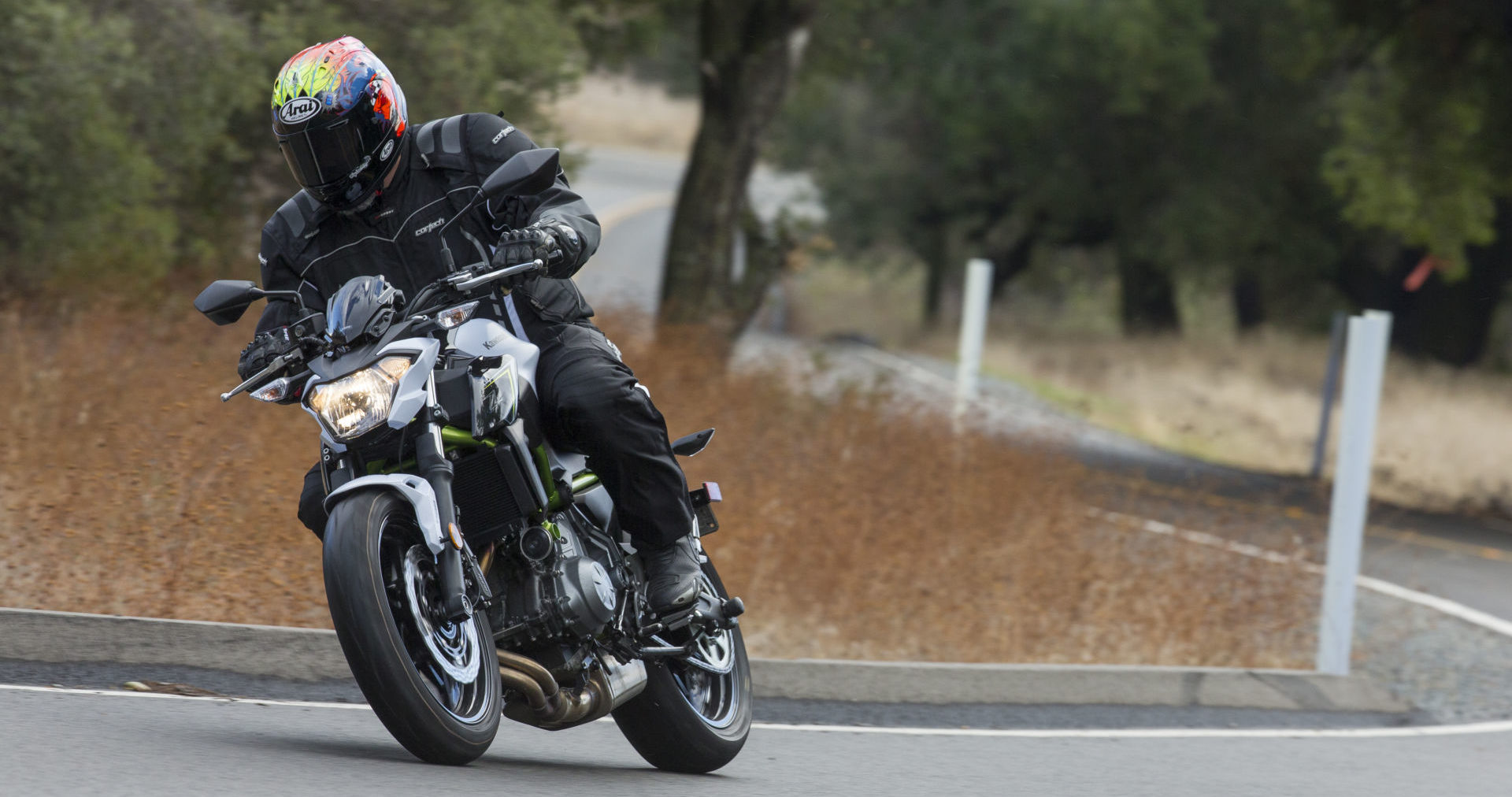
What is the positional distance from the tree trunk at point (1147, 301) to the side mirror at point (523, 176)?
3305 cm

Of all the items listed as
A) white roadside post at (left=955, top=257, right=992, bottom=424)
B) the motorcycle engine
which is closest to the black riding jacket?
the motorcycle engine

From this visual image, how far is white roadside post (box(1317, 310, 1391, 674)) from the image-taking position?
8.38 metres

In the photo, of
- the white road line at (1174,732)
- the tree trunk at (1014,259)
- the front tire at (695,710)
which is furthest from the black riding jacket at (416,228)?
the tree trunk at (1014,259)

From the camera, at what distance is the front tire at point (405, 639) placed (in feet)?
13.0

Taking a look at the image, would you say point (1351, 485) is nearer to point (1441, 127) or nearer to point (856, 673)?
point (856, 673)

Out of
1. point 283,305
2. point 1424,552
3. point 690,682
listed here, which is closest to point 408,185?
point 283,305

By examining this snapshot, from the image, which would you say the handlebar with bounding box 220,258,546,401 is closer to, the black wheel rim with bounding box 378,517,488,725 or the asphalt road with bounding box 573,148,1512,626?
the black wheel rim with bounding box 378,517,488,725

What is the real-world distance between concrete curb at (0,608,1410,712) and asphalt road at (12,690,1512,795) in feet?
1.47

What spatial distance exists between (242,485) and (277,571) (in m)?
0.62

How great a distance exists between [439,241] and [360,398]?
700 millimetres

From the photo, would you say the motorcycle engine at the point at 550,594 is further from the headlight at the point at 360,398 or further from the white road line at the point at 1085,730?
the white road line at the point at 1085,730

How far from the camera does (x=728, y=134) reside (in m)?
15.4

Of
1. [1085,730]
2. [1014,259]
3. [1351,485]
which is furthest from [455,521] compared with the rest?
[1014,259]

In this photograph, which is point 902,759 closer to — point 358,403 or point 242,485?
point 358,403
